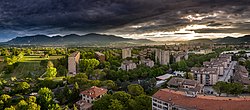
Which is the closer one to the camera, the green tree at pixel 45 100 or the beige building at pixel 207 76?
the green tree at pixel 45 100

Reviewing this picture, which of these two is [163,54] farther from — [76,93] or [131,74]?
[76,93]

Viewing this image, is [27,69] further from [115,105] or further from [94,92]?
[115,105]

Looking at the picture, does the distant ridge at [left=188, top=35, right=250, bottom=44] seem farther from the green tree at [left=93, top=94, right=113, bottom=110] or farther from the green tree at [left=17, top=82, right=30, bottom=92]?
the green tree at [left=93, top=94, right=113, bottom=110]

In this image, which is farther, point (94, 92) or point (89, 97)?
point (94, 92)

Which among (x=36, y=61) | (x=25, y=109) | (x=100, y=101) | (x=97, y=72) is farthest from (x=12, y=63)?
(x=100, y=101)

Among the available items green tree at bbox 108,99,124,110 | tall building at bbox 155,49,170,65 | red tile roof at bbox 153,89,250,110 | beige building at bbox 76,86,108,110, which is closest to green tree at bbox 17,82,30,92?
beige building at bbox 76,86,108,110

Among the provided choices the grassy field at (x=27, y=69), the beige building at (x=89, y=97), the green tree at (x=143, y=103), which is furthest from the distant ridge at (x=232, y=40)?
the green tree at (x=143, y=103)

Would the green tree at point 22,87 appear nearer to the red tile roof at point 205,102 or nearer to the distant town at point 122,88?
the distant town at point 122,88

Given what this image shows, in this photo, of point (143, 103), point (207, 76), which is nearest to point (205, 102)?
point (143, 103)
